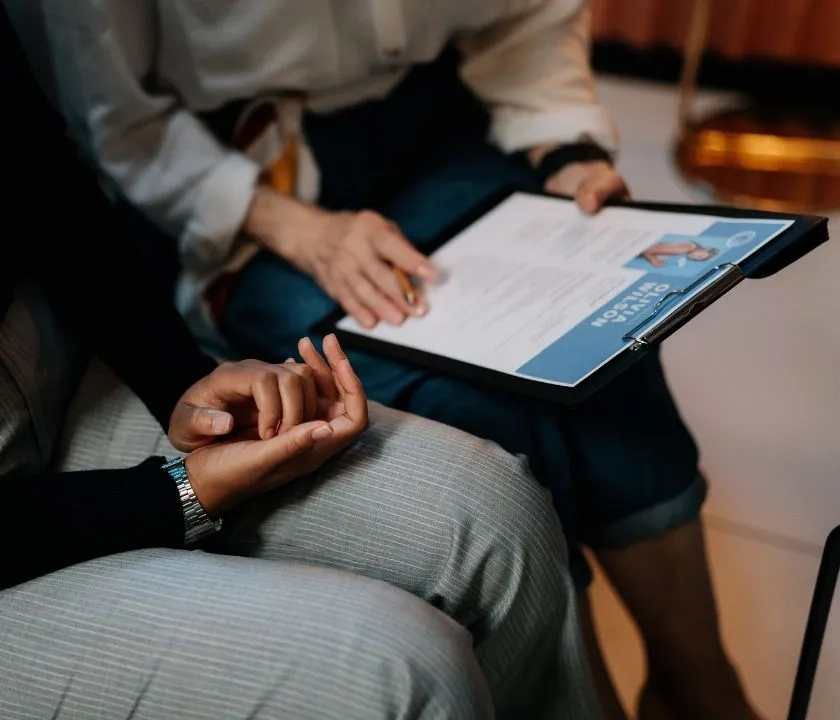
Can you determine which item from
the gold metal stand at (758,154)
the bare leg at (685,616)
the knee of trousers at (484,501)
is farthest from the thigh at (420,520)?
the gold metal stand at (758,154)

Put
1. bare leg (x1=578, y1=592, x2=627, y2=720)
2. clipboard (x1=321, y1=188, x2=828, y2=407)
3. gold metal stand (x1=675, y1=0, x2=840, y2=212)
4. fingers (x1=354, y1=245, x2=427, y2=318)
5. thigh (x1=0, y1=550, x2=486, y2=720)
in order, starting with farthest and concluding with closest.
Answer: gold metal stand (x1=675, y1=0, x2=840, y2=212) → bare leg (x1=578, y1=592, x2=627, y2=720) → fingers (x1=354, y1=245, x2=427, y2=318) → clipboard (x1=321, y1=188, x2=828, y2=407) → thigh (x1=0, y1=550, x2=486, y2=720)

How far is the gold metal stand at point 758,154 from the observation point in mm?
1758

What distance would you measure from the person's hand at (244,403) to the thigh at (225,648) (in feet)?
0.36

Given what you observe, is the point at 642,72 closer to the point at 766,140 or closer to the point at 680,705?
the point at 766,140

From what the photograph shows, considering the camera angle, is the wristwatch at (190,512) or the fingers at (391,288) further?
the fingers at (391,288)

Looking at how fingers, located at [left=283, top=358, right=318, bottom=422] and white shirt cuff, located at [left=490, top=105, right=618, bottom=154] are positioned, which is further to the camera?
white shirt cuff, located at [left=490, top=105, right=618, bottom=154]

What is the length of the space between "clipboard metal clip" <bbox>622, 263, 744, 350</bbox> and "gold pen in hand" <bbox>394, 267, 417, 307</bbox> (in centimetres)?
23

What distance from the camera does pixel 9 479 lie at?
67 centimetres

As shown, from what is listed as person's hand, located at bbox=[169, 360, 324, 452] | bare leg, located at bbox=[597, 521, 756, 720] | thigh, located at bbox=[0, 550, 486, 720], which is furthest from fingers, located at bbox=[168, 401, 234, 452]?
bare leg, located at bbox=[597, 521, 756, 720]

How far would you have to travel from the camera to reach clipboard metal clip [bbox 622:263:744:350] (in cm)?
66

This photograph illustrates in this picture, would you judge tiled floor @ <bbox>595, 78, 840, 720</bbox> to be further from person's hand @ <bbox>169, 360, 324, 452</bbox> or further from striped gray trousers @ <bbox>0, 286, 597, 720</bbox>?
person's hand @ <bbox>169, 360, 324, 452</bbox>

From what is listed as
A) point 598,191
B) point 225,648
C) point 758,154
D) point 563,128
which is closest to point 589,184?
point 598,191

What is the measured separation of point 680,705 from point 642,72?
1679 mm

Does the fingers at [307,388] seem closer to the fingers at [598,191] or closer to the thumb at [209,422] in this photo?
the thumb at [209,422]
